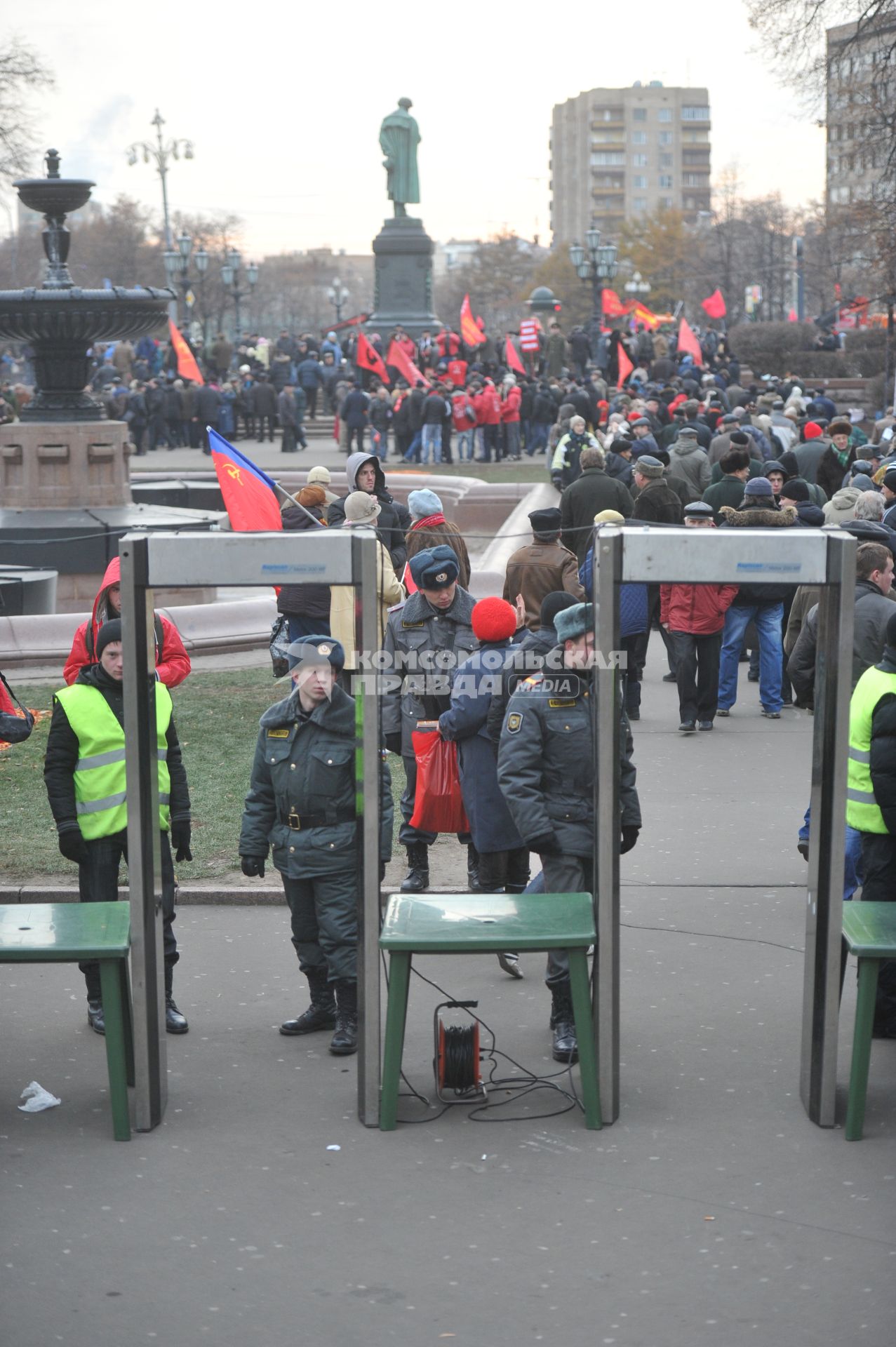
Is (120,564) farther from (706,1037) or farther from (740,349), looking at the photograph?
(740,349)

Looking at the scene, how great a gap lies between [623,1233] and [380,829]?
1748mm

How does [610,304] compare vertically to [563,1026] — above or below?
above

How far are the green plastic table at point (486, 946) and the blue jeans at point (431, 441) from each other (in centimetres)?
2581

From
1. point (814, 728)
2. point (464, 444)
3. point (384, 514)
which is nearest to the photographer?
point (814, 728)

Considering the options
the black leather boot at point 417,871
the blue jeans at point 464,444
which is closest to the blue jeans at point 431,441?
the blue jeans at point 464,444

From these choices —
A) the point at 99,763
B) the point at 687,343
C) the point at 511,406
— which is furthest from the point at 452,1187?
the point at 687,343

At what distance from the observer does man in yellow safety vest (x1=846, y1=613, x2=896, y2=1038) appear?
6789 mm

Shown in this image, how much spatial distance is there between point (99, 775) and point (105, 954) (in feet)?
3.62

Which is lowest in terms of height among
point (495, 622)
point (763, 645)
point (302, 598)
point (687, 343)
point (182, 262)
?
point (763, 645)

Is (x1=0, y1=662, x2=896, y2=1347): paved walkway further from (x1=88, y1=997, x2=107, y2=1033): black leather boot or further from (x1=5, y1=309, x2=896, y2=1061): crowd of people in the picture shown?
(x1=5, y1=309, x2=896, y2=1061): crowd of people

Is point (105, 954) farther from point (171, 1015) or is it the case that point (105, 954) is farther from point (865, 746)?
point (865, 746)

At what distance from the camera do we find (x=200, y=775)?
11.2 metres

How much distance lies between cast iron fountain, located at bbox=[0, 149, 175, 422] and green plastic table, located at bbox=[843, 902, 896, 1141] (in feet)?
45.4

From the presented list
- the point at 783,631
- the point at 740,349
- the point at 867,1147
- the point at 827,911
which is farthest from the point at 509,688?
the point at 740,349
